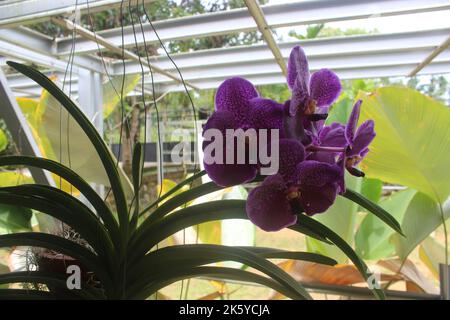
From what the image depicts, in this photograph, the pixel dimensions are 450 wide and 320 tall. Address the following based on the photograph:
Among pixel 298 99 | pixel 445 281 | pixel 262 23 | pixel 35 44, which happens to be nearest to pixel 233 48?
pixel 262 23

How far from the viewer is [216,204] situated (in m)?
0.38

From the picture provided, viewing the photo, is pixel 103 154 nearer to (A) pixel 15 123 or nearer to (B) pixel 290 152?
(B) pixel 290 152

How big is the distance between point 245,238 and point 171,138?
571 millimetres

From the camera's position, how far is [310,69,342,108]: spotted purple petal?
355mm

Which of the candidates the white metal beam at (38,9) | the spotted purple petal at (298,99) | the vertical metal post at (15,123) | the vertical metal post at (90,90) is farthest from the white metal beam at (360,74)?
the spotted purple petal at (298,99)

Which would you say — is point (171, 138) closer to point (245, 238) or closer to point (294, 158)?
point (245, 238)

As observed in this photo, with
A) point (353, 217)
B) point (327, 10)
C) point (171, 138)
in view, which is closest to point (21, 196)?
point (353, 217)

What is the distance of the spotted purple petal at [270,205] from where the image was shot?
0.31m

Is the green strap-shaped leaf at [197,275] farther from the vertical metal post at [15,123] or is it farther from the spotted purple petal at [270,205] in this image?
the vertical metal post at [15,123]

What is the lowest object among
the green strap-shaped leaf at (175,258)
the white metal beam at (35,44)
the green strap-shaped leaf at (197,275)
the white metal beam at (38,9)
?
the green strap-shaped leaf at (197,275)

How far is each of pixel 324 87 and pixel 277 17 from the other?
924mm

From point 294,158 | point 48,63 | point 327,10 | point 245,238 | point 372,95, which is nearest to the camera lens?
point 294,158

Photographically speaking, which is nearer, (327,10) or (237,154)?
(237,154)

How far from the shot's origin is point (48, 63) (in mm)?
1404
